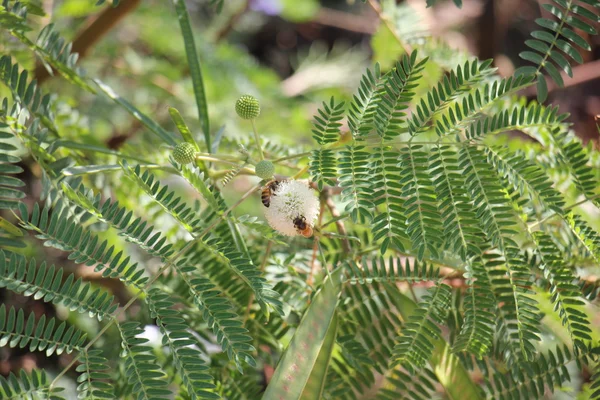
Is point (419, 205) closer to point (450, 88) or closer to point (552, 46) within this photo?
point (450, 88)

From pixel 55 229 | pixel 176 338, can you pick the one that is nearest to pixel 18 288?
pixel 55 229

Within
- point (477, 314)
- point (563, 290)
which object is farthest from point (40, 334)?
point (563, 290)

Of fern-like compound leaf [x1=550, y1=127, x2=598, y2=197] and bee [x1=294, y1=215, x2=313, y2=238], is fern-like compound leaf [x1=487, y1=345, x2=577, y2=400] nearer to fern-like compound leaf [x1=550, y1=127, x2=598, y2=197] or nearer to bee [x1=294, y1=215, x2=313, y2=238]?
fern-like compound leaf [x1=550, y1=127, x2=598, y2=197]

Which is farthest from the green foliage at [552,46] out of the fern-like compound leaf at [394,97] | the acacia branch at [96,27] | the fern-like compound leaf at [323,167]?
the acacia branch at [96,27]

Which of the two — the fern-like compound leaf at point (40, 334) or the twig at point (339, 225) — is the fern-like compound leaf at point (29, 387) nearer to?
the fern-like compound leaf at point (40, 334)

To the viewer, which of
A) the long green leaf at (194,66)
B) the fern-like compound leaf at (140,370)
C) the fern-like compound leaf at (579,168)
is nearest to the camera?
the fern-like compound leaf at (140,370)
